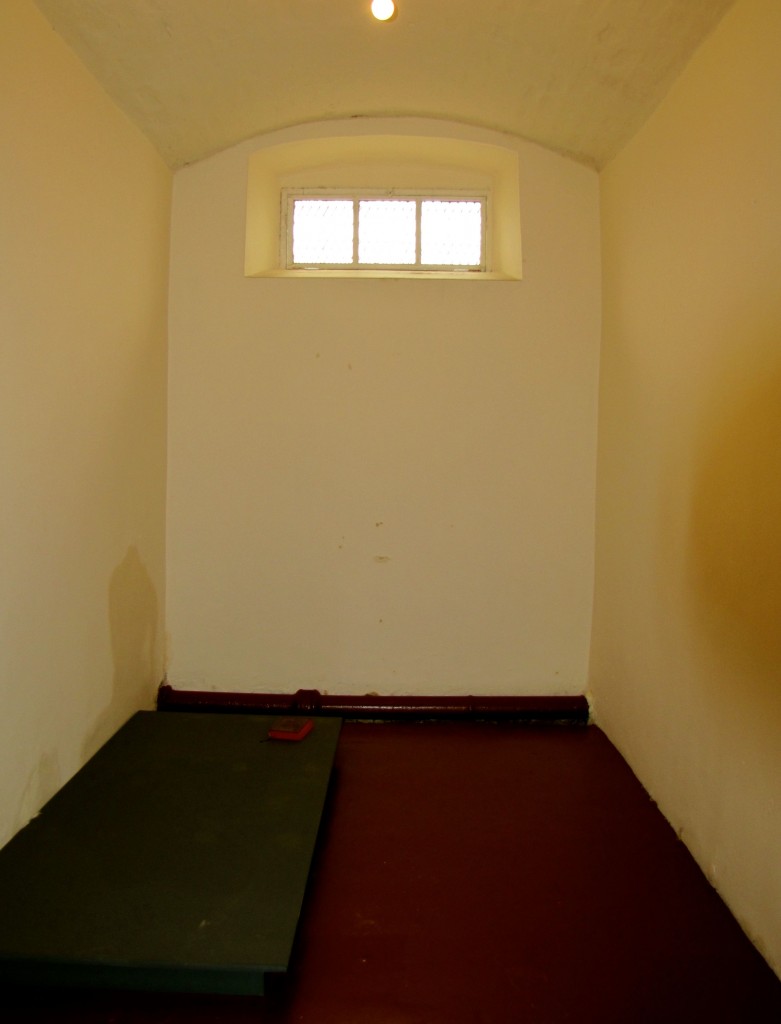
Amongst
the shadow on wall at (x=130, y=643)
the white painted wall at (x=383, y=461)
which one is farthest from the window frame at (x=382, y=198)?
the shadow on wall at (x=130, y=643)

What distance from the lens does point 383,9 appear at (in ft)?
6.02

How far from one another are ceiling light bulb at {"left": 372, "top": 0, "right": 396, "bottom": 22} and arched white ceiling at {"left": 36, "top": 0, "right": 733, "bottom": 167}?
64 millimetres

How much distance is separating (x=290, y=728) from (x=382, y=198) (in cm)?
227

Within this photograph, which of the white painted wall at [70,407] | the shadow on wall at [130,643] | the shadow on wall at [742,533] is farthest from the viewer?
the shadow on wall at [130,643]

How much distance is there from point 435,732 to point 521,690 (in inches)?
16.7

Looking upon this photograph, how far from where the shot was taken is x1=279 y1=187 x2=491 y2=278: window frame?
2811 mm

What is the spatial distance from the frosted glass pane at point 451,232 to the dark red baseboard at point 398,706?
1.92 m

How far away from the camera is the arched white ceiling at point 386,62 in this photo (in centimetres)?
180

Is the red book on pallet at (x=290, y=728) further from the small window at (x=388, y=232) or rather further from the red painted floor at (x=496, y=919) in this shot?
the small window at (x=388, y=232)

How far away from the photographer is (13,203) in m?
1.58

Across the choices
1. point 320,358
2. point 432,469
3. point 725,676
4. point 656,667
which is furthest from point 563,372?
point 725,676

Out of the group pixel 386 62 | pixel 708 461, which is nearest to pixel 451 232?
pixel 386 62

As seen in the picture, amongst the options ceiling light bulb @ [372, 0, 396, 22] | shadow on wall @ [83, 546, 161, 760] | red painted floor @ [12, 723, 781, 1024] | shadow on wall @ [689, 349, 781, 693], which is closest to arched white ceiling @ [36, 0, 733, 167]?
ceiling light bulb @ [372, 0, 396, 22]

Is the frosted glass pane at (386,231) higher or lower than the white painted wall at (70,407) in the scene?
higher
